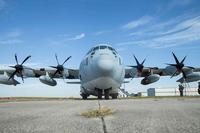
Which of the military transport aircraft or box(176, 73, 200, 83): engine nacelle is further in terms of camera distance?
box(176, 73, 200, 83): engine nacelle

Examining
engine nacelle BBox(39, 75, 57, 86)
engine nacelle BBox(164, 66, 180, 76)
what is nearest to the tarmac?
engine nacelle BBox(39, 75, 57, 86)

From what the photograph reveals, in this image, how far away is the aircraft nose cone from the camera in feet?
70.6

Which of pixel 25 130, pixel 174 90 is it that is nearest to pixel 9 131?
pixel 25 130

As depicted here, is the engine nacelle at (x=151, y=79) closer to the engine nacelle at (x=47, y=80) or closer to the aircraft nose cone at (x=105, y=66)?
the engine nacelle at (x=47, y=80)

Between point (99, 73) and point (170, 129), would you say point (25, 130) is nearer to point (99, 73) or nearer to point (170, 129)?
point (170, 129)

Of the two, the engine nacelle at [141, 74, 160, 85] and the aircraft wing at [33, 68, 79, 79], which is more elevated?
the aircraft wing at [33, 68, 79, 79]

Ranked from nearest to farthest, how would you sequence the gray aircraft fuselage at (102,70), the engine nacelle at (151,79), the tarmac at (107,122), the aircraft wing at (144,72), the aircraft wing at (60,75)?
the tarmac at (107,122) → the gray aircraft fuselage at (102,70) → the engine nacelle at (151,79) → the aircraft wing at (144,72) → the aircraft wing at (60,75)

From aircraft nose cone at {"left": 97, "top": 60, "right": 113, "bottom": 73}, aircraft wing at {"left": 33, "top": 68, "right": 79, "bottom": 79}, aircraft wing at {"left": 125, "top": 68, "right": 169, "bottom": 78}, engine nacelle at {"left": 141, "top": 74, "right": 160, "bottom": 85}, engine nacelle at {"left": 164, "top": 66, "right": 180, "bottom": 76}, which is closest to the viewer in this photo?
aircraft nose cone at {"left": 97, "top": 60, "right": 113, "bottom": 73}

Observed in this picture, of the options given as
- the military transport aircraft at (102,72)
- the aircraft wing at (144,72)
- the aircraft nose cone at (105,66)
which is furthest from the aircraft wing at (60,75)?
the aircraft nose cone at (105,66)

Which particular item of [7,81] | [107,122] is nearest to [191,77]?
[7,81]

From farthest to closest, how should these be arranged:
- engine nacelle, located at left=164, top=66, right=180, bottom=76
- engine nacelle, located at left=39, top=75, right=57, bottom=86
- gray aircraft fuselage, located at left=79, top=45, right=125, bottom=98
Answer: engine nacelle, located at left=164, top=66, right=180, bottom=76 < engine nacelle, located at left=39, top=75, right=57, bottom=86 < gray aircraft fuselage, located at left=79, top=45, right=125, bottom=98

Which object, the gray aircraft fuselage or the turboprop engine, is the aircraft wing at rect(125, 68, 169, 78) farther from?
the turboprop engine

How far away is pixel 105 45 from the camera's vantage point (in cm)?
2502

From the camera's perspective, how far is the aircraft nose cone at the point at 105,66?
21.5 meters
